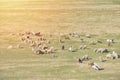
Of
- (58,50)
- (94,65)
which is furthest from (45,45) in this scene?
(94,65)

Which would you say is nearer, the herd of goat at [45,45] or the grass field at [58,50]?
the grass field at [58,50]

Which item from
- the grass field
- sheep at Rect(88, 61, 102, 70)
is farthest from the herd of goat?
the grass field

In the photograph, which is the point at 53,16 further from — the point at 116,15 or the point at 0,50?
the point at 0,50

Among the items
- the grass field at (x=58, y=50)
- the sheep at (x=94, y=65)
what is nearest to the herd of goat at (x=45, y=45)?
the sheep at (x=94, y=65)

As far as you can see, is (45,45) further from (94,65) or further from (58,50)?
(94,65)

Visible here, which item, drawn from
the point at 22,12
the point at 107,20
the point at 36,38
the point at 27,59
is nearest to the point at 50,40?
the point at 36,38

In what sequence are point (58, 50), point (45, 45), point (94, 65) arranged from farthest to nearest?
point (45, 45) → point (58, 50) → point (94, 65)

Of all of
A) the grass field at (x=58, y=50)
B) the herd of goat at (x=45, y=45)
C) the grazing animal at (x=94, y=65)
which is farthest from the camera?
the herd of goat at (x=45, y=45)

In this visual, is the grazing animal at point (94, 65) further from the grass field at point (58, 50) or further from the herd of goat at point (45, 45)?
the grass field at point (58, 50)

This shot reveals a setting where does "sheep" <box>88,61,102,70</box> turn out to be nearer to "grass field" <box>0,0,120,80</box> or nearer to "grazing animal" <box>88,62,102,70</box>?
"grazing animal" <box>88,62,102,70</box>

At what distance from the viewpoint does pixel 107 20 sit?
38.0 meters

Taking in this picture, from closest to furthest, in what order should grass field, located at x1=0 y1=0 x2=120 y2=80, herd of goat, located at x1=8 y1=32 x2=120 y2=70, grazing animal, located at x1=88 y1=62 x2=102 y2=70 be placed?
grass field, located at x1=0 y1=0 x2=120 y2=80
grazing animal, located at x1=88 y1=62 x2=102 y2=70
herd of goat, located at x1=8 y1=32 x2=120 y2=70

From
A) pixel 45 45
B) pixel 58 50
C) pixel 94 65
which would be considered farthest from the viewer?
pixel 45 45

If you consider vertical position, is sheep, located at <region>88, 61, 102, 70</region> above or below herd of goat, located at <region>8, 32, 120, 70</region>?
below
